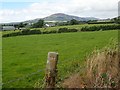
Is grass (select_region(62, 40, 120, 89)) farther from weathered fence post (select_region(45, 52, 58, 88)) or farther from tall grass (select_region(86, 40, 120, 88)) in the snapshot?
weathered fence post (select_region(45, 52, 58, 88))

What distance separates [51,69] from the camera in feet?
21.1

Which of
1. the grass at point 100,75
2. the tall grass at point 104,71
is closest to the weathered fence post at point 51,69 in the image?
the grass at point 100,75

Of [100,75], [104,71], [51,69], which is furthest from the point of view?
[104,71]

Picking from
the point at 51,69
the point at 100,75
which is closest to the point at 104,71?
the point at 100,75

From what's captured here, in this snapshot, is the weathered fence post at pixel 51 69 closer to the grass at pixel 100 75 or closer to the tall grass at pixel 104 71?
the grass at pixel 100 75

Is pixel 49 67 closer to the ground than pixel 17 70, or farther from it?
farther from it

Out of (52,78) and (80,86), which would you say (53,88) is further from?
(80,86)

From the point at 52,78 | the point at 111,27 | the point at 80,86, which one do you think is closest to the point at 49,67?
the point at 52,78

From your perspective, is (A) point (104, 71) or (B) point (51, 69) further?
(A) point (104, 71)

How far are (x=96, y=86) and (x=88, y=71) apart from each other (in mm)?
919

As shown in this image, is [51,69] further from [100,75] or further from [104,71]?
[104,71]

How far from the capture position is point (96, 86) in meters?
7.06

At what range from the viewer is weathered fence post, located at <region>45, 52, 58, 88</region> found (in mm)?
6375

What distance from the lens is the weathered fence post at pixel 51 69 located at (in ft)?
20.9
